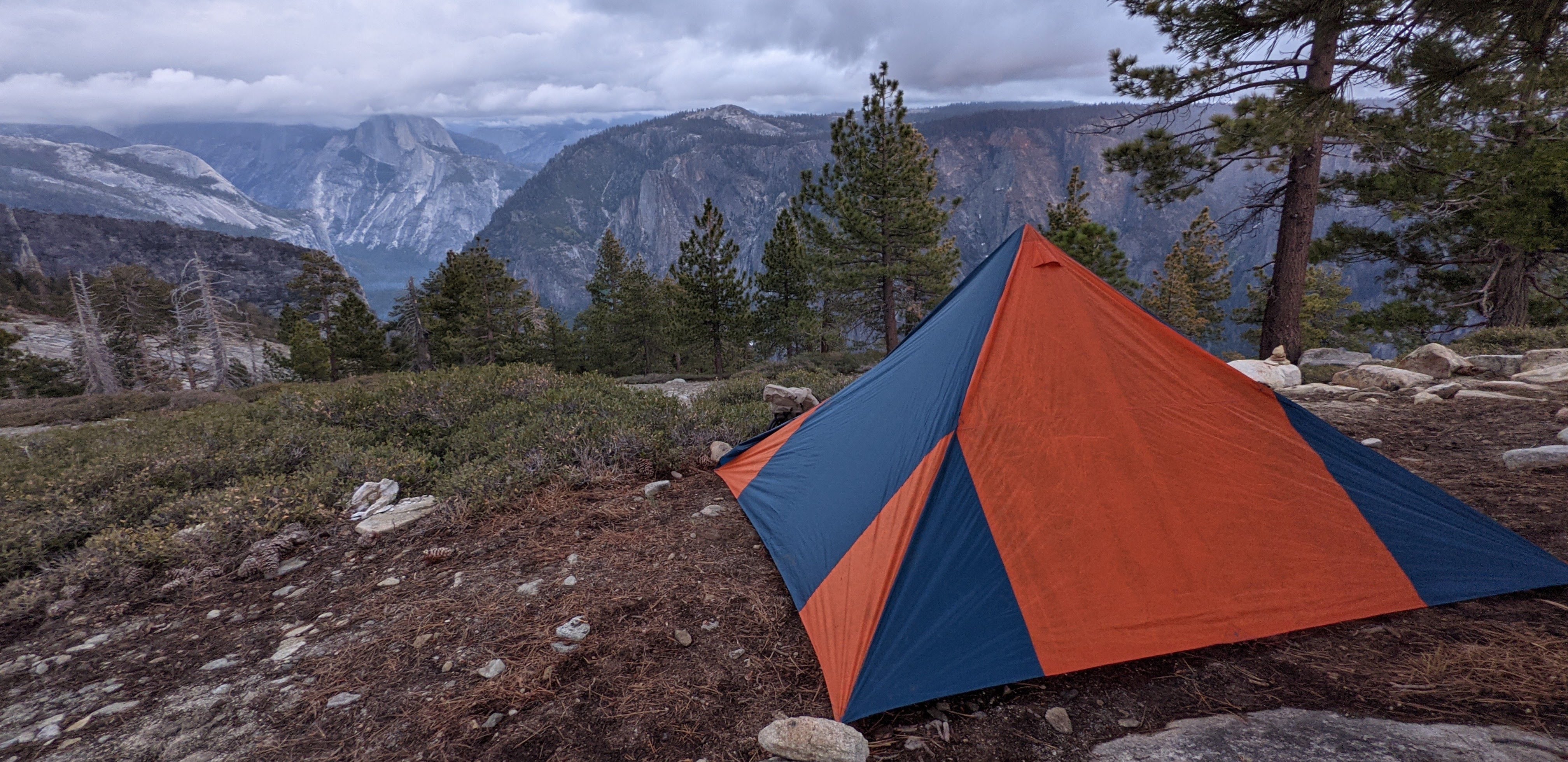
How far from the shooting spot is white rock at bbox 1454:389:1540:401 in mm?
6504

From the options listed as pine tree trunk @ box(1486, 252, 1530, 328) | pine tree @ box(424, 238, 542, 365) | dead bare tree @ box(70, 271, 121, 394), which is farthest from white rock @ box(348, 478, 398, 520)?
dead bare tree @ box(70, 271, 121, 394)

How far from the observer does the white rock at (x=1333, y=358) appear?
12602 mm

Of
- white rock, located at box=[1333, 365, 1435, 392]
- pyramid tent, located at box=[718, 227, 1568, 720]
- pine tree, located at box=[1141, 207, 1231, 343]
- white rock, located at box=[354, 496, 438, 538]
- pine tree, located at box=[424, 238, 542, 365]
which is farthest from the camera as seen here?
pine tree, located at box=[1141, 207, 1231, 343]

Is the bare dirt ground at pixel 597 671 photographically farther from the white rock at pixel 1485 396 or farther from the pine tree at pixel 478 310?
the pine tree at pixel 478 310

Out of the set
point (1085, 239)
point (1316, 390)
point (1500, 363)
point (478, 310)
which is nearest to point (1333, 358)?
point (1500, 363)

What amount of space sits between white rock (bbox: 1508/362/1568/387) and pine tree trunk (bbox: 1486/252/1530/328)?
8425mm

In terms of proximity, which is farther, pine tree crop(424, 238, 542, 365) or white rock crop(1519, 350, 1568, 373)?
pine tree crop(424, 238, 542, 365)

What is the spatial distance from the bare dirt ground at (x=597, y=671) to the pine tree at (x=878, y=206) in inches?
621

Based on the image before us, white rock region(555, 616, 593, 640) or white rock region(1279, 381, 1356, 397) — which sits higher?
white rock region(1279, 381, 1356, 397)

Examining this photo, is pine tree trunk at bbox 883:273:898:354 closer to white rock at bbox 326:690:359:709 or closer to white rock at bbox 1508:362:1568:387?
white rock at bbox 1508:362:1568:387

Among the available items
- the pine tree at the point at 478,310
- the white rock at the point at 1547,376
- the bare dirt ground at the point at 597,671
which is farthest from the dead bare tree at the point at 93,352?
the white rock at the point at 1547,376

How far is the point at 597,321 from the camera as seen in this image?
38.2 meters

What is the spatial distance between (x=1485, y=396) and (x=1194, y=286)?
1347 inches

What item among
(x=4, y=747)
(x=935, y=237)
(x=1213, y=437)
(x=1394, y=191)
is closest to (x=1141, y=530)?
(x=1213, y=437)
